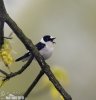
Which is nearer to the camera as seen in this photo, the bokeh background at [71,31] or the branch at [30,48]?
the branch at [30,48]

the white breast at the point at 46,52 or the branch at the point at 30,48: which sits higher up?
the branch at the point at 30,48

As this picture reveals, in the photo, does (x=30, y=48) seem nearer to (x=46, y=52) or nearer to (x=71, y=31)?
(x=46, y=52)

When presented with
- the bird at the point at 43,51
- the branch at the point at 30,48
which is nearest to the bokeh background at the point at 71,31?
the bird at the point at 43,51

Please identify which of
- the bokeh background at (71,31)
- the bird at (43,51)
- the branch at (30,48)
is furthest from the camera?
the bokeh background at (71,31)

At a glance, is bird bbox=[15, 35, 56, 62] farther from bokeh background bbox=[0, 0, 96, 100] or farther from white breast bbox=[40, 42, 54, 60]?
bokeh background bbox=[0, 0, 96, 100]

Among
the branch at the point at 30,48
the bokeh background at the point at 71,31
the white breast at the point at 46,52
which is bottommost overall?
the bokeh background at the point at 71,31

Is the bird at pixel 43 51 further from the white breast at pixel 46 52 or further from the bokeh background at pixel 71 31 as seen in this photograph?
the bokeh background at pixel 71 31

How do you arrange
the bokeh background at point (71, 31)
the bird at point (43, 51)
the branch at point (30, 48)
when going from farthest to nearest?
the bokeh background at point (71, 31)
the bird at point (43, 51)
the branch at point (30, 48)

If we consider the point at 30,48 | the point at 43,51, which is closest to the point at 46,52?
the point at 43,51

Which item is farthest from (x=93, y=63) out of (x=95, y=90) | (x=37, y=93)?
(x=37, y=93)

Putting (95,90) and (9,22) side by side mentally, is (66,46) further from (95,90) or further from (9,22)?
(9,22)
